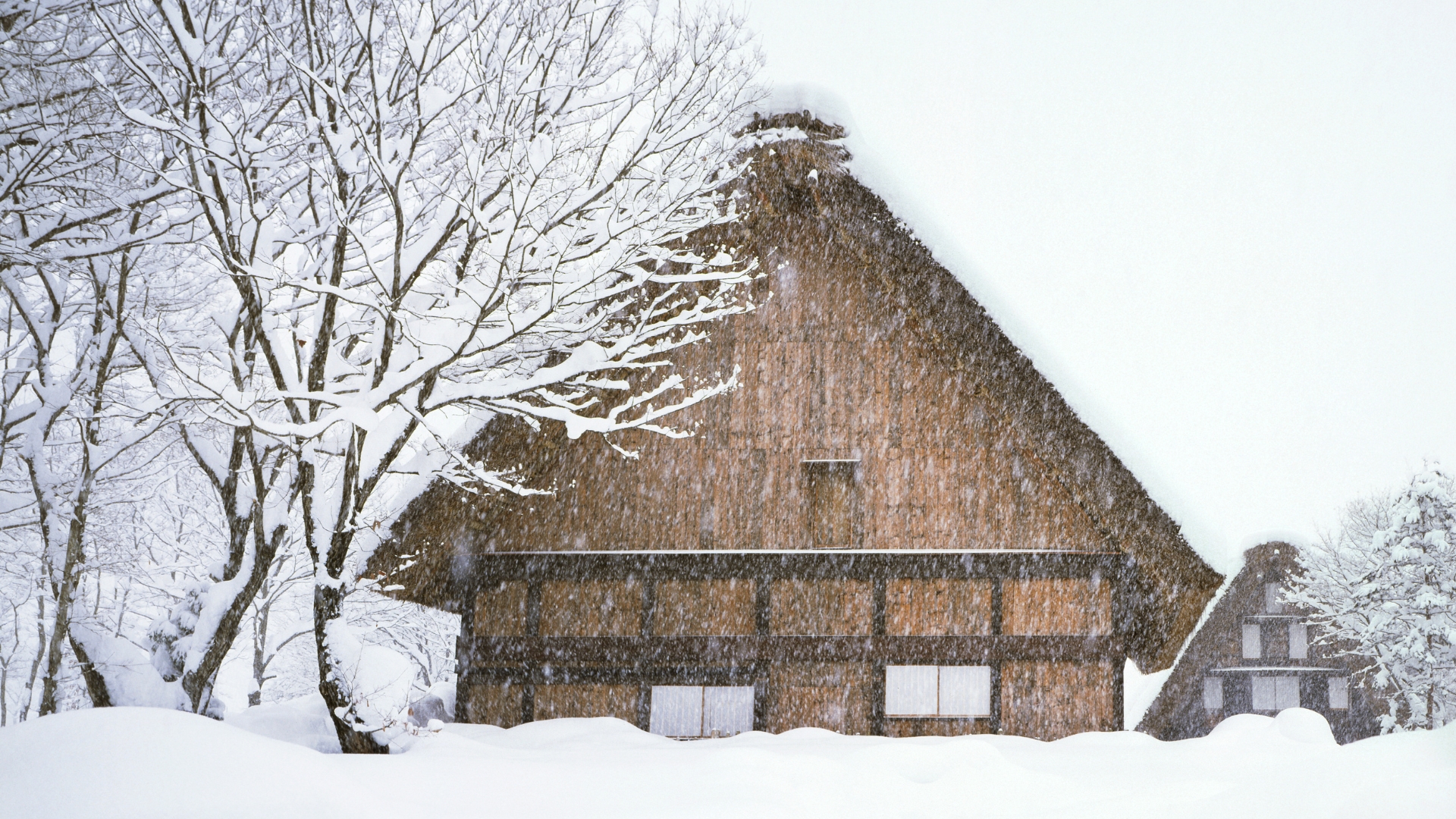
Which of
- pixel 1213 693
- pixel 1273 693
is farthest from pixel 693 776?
pixel 1273 693

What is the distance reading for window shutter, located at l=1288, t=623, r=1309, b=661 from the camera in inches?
821

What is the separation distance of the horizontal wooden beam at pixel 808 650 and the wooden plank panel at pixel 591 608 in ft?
0.31

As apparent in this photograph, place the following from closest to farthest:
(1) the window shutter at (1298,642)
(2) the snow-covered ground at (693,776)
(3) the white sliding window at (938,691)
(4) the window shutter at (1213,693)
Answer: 1. (2) the snow-covered ground at (693,776)
2. (3) the white sliding window at (938,691)
3. (4) the window shutter at (1213,693)
4. (1) the window shutter at (1298,642)

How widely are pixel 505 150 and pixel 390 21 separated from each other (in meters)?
1.41

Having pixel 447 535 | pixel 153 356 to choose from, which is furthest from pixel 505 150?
pixel 153 356

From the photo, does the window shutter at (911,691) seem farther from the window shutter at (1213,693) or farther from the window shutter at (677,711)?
the window shutter at (1213,693)

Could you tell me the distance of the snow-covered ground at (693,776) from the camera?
10.8 ft

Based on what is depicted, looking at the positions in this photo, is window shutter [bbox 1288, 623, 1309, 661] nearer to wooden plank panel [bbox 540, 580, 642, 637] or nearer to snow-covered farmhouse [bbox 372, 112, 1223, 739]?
snow-covered farmhouse [bbox 372, 112, 1223, 739]

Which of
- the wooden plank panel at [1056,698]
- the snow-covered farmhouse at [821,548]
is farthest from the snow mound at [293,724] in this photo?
the wooden plank panel at [1056,698]

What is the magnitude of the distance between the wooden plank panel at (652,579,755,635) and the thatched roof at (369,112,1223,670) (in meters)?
1.41

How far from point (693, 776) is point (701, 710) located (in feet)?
7.94

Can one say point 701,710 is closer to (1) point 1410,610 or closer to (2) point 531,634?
(2) point 531,634

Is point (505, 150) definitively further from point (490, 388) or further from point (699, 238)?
point (699, 238)

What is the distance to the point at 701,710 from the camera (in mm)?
6777
